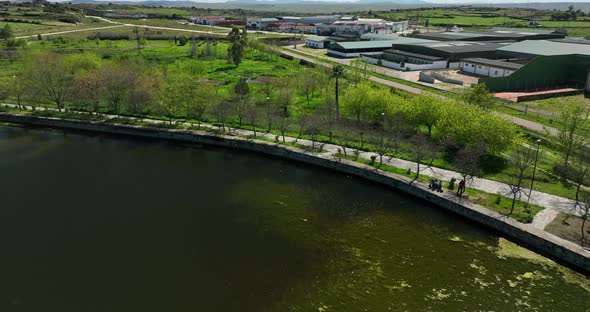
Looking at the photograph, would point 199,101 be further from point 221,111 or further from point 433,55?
point 433,55

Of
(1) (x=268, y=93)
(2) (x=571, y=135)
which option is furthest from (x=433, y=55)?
(2) (x=571, y=135)

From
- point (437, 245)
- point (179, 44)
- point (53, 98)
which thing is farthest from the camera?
point (179, 44)

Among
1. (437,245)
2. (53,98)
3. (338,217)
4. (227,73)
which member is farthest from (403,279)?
(227,73)

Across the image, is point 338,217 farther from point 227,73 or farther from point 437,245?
point 227,73

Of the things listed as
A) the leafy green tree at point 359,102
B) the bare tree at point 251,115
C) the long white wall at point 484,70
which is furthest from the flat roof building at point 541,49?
the bare tree at point 251,115

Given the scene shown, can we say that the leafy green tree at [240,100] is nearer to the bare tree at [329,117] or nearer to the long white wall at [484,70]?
the bare tree at [329,117]

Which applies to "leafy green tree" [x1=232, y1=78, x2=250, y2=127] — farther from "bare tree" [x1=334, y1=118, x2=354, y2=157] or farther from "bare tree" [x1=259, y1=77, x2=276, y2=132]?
"bare tree" [x1=334, y1=118, x2=354, y2=157]
